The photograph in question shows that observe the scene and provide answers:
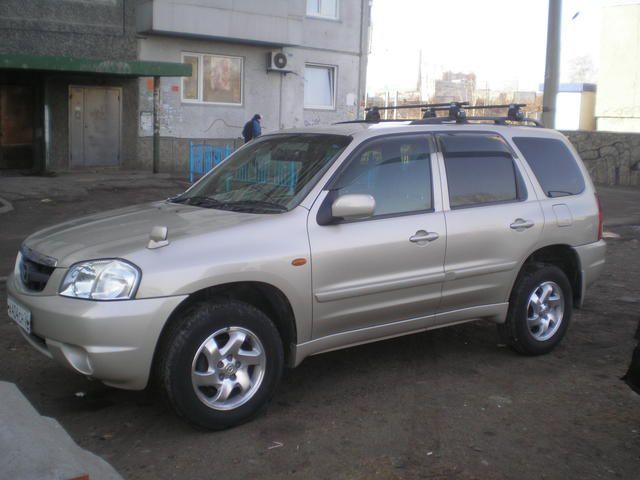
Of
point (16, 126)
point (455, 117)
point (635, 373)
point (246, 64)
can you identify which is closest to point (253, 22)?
point (246, 64)

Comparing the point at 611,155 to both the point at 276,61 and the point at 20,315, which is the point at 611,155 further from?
the point at 20,315

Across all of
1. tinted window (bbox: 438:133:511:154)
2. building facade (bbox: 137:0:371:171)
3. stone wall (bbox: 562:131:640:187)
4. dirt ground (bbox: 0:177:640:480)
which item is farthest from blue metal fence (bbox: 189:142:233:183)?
tinted window (bbox: 438:133:511:154)

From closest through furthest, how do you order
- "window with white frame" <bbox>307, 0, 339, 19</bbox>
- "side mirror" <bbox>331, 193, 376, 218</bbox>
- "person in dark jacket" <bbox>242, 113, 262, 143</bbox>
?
1. "side mirror" <bbox>331, 193, 376, 218</bbox>
2. "person in dark jacket" <bbox>242, 113, 262, 143</bbox>
3. "window with white frame" <bbox>307, 0, 339, 19</bbox>

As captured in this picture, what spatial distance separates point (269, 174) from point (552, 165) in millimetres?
2413

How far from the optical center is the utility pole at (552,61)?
10.8 meters

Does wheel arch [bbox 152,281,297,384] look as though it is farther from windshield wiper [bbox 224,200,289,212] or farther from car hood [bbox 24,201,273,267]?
windshield wiper [bbox 224,200,289,212]

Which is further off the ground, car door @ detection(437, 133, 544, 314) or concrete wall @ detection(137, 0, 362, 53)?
concrete wall @ detection(137, 0, 362, 53)

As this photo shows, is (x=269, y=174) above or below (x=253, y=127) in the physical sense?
below

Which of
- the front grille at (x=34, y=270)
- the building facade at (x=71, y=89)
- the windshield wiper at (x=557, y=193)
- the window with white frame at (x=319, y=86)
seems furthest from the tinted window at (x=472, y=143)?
the window with white frame at (x=319, y=86)

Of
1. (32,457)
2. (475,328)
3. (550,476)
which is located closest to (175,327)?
(32,457)

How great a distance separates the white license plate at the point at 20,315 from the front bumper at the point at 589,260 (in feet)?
13.5

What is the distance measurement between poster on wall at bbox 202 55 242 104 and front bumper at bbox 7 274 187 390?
679 inches

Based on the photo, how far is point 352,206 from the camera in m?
4.56

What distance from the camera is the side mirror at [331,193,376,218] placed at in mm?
4559
